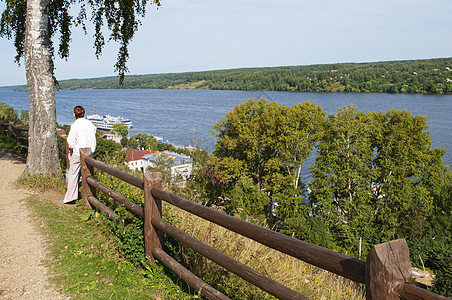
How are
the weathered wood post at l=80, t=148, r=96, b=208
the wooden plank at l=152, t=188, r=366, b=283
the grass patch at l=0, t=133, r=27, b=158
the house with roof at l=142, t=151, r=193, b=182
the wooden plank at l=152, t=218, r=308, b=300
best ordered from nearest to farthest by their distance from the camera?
the wooden plank at l=152, t=188, r=366, b=283 → the wooden plank at l=152, t=218, r=308, b=300 → the weathered wood post at l=80, t=148, r=96, b=208 → the grass patch at l=0, t=133, r=27, b=158 → the house with roof at l=142, t=151, r=193, b=182

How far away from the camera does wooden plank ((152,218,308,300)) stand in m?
2.72

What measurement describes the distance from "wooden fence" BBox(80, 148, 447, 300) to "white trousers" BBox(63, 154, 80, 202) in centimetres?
116

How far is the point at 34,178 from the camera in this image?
802cm

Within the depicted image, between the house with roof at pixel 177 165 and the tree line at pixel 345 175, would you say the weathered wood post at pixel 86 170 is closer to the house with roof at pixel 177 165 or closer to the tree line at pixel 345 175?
the house with roof at pixel 177 165

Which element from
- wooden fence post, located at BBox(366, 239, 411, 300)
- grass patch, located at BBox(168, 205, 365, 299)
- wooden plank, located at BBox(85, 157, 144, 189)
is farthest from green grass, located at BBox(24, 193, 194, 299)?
wooden fence post, located at BBox(366, 239, 411, 300)

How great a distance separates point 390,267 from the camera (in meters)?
1.96

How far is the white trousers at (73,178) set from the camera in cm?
670

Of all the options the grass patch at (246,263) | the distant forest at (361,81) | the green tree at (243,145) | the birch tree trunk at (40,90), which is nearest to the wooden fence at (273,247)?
the grass patch at (246,263)

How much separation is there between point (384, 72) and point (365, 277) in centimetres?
15740

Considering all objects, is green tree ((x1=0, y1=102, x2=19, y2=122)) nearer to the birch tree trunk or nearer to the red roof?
the birch tree trunk

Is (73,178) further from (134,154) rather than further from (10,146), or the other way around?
(134,154)

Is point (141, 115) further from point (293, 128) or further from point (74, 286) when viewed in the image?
point (74, 286)

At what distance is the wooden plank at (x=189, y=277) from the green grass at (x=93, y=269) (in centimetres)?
21

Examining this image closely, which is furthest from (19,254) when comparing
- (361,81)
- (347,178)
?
(361,81)
